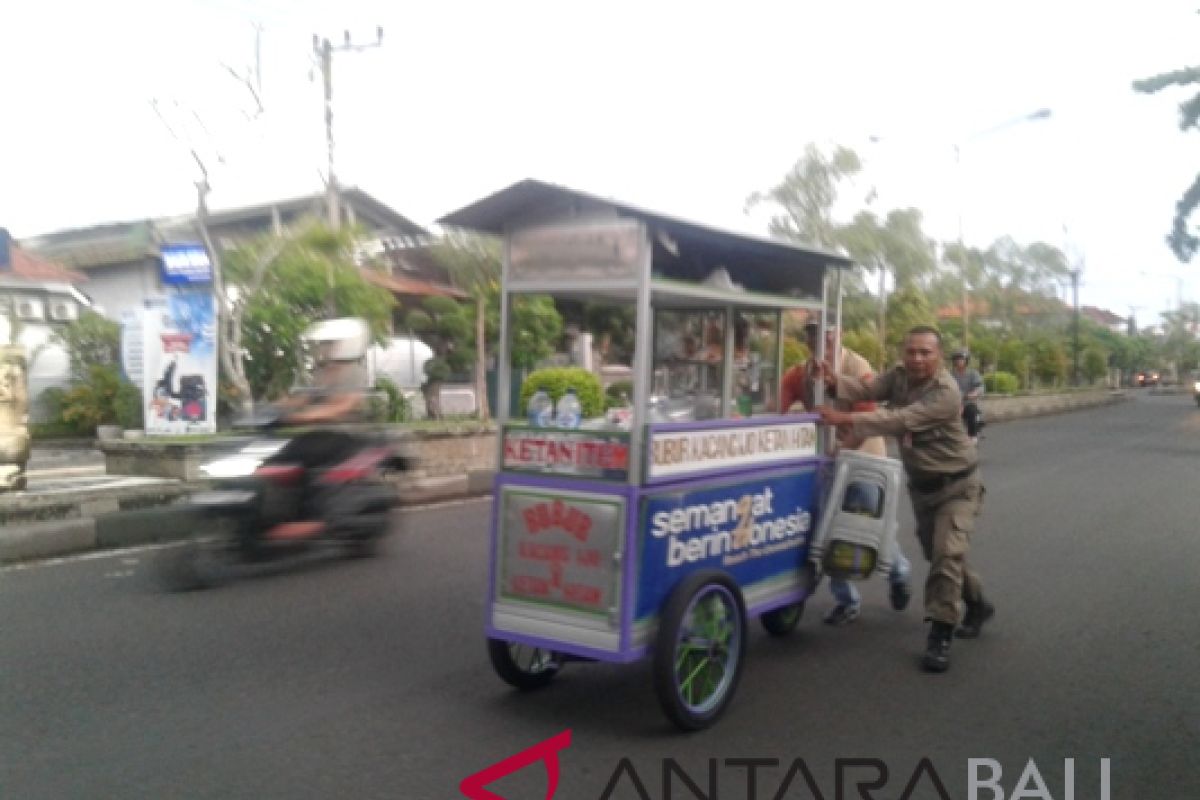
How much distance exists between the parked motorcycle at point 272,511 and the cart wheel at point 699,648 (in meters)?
3.73

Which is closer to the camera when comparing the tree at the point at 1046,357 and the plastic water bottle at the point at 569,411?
the plastic water bottle at the point at 569,411

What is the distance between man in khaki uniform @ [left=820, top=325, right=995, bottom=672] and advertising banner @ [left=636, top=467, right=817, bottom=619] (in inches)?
19.8

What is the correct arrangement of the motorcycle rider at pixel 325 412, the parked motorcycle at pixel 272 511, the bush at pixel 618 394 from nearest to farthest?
1. the bush at pixel 618 394
2. the parked motorcycle at pixel 272 511
3. the motorcycle rider at pixel 325 412

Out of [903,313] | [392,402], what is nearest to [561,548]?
[392,402]

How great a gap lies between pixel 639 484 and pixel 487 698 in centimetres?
132

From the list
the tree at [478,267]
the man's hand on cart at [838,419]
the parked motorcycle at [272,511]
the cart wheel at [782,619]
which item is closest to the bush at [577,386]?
the man's hand on cart at [838,419]

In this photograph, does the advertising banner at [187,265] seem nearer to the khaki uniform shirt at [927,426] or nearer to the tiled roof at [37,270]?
the tiled roof at [37,270]

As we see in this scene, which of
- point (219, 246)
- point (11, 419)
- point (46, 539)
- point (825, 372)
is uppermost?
point (219, 246)

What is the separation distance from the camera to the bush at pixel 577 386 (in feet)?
17.7

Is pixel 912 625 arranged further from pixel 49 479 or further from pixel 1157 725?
pixel 49 479

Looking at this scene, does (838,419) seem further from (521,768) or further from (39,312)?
(39,312)

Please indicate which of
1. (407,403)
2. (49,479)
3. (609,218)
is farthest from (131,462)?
(609,218)

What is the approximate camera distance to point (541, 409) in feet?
16.0

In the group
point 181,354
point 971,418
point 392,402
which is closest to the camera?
point 971,418
